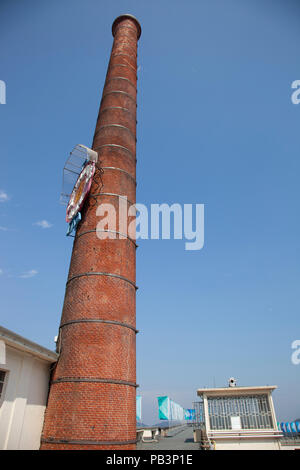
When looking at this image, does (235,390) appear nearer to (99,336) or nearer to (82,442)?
(99,336)

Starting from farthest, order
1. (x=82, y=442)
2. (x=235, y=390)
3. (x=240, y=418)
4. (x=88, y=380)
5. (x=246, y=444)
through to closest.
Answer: (x=235, y=390) < (x=240, y=418) < (x=246, y=444) < (x=88, y=380) < (x=82, y=442)

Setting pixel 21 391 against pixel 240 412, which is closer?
pixel 21 391

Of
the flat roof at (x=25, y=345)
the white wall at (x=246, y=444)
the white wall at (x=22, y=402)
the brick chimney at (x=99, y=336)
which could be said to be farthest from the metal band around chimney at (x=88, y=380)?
the white wall at (x=246, y=444)

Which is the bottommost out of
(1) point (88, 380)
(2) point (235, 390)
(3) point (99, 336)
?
(1) point (88, 380)

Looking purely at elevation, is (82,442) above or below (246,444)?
above

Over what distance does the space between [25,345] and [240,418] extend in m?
13.1

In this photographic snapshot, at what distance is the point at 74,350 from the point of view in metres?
11.0

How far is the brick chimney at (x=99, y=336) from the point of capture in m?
9.82

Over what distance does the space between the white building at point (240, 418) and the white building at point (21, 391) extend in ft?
32.9

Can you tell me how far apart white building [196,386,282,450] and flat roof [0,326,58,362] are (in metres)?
10.2

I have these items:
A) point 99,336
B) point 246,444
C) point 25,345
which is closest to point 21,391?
point 25,345

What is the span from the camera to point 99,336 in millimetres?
11070

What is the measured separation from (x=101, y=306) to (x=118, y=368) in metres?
2.33
